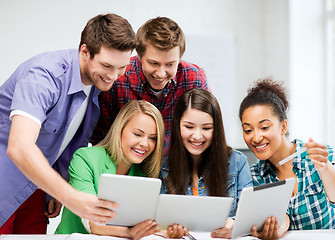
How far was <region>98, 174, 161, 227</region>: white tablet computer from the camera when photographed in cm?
132

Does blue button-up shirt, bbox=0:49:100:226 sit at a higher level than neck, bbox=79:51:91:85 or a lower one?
lower

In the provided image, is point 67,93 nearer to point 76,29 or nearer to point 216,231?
point 216,231

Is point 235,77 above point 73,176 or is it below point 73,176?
above

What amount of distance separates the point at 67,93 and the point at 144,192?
0.58m

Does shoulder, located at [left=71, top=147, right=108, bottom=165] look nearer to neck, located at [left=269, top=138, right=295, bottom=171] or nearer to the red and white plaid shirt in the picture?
the red and white plaid shirt

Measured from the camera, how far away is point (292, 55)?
410cm

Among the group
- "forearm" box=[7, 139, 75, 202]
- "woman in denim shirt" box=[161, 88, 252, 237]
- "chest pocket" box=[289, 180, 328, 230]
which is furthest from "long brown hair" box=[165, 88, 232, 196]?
"forearm" box=[7, 139, 75, 202]

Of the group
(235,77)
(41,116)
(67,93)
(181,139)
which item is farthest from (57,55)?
(235,77)

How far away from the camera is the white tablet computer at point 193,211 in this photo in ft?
4.73

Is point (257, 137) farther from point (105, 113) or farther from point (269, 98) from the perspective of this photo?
point (105, 113)

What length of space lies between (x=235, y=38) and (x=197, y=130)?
267 centimetres

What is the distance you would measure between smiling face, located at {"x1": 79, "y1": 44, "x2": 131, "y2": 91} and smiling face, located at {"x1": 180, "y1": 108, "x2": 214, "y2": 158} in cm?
40

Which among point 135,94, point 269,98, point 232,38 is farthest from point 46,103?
point 232,38

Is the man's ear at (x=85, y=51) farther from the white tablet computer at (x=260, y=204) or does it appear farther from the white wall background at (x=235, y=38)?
the white wall background at (x=235, y=38)
